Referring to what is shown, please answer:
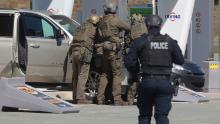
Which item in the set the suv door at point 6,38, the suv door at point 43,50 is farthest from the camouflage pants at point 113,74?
the suv door at point 6,38

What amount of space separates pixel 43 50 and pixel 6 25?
954 mm

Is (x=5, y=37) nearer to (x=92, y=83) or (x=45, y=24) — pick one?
(x=45, y=24)

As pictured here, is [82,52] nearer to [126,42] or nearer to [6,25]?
[126,42]

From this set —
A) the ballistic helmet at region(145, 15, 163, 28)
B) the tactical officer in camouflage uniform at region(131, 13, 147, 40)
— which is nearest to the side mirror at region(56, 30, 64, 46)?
the tactical officer in camouflage uniform at region(131, 13, 147, 40)

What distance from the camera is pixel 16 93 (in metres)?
12.4

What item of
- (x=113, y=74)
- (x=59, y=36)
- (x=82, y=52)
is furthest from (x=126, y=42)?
(x=59, y=36)

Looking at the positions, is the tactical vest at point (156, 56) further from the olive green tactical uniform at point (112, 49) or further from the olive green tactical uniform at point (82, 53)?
the olive green tactical uniform at point (82, 53)

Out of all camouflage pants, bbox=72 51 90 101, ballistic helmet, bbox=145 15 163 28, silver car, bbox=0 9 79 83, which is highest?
ballistic helmet, bbox=145 15 163 28

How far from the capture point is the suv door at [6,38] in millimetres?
14242

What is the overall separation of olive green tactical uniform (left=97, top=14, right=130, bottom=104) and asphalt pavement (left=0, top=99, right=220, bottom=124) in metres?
0.46

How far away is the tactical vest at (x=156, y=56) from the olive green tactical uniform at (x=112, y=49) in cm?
527

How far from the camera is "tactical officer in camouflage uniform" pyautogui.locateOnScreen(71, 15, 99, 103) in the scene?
1384cm

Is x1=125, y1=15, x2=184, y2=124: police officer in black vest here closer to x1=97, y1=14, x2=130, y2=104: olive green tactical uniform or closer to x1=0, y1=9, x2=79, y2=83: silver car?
x1=97, y1=14, x2=130, y2=104: olive green tactical uniform

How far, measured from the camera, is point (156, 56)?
8297 mm
